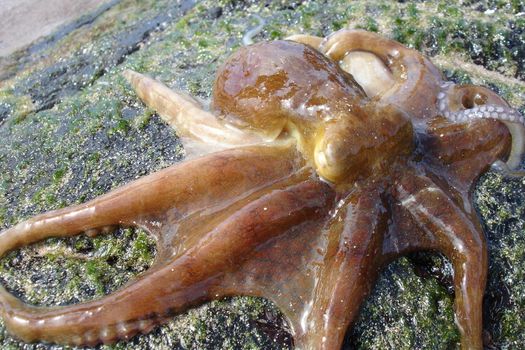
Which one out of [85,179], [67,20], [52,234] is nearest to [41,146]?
[85,179]

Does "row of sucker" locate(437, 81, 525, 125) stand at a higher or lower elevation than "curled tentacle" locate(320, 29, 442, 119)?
lower

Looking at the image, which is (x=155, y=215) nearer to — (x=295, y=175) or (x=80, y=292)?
(x=80, y=292)

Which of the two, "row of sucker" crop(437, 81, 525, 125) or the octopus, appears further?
"row of sucker" crop(437, 81, 525, 125)

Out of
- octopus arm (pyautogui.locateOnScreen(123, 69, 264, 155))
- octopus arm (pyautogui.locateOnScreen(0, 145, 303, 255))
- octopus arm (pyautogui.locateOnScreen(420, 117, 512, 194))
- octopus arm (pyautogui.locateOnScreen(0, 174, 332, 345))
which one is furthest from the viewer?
octopus arm (pyautogui.locateOnScreen(123, 69, 264, 155))

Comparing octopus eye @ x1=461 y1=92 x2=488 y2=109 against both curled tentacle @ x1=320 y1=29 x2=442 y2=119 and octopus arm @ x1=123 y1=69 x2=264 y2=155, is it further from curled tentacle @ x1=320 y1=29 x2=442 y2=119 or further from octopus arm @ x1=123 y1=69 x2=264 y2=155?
octopus arm @ x1=123 y1=69 x2=264 y2=155

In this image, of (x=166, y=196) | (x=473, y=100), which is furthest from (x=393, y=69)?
(x=166, y=196)

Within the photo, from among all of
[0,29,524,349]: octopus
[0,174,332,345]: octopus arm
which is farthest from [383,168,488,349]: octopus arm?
[0,174,332,345]: octopus arm

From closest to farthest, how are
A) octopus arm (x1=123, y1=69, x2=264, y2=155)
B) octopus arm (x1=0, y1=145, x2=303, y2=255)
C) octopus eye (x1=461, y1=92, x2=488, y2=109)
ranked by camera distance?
1. octopus arm (x1=0, y1=145, x2=303, y2=255)
2. octopus arm (x1=123, y1=69, x2=264, y2=155)
3. octopus eye (x1=461, y1=92, x2=488, y2=109)

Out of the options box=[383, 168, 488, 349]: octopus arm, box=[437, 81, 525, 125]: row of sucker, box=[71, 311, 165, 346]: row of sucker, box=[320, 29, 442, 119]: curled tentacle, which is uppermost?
box=[320, 29, 442, 119]: curled tentacle
